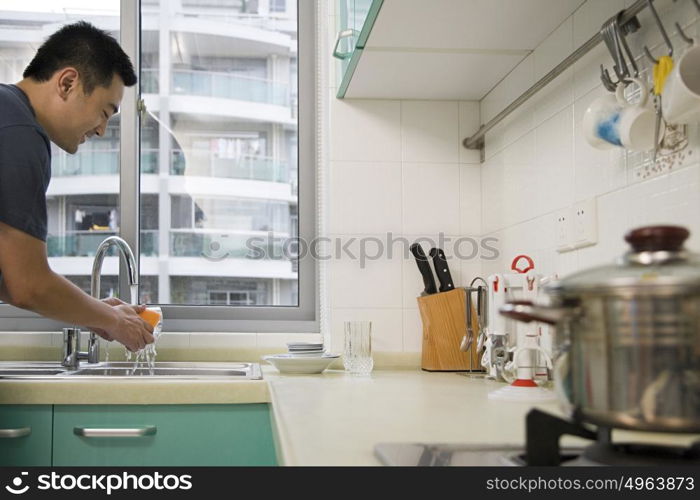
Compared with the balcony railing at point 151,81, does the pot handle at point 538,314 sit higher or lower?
lower

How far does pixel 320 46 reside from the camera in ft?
8.63

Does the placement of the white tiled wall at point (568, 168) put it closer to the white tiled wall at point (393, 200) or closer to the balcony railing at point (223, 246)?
the white tiled wall at point (393, 200)

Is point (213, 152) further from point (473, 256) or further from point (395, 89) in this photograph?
point (473, 256)

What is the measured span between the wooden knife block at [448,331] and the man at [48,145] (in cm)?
77

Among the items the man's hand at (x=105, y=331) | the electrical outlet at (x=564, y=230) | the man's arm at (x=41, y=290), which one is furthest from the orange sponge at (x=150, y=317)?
the electrical outlet at (x=564, y=230)

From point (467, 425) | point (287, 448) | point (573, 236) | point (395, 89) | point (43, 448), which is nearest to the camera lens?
point (287, 448)

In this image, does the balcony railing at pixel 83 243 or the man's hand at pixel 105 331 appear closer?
the man's hand at pixel 105 331

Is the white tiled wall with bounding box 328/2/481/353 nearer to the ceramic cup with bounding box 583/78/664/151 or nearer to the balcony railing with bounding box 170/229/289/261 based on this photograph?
the balcony railing with bounding box 170/229/289/261

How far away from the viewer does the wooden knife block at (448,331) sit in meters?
2.11

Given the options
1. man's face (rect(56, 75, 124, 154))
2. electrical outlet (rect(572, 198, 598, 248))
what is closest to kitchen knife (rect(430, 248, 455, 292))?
electrical outlet (rect(572, 198, 598, 248))

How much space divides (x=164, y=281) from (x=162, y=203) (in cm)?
27

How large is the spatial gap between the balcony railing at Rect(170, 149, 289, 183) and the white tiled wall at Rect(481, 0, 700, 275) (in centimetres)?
76

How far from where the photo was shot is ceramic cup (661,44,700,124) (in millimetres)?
1054

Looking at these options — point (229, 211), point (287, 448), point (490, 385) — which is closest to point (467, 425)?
point (287, 448)
